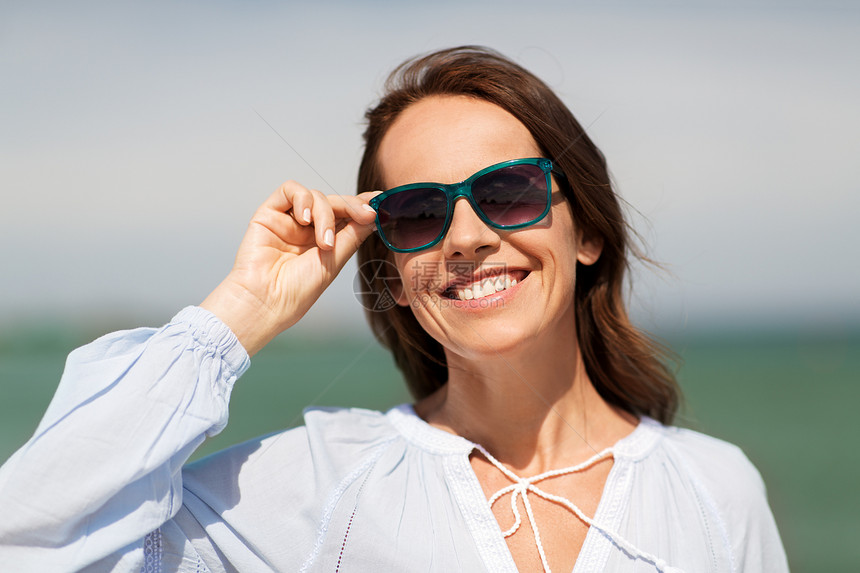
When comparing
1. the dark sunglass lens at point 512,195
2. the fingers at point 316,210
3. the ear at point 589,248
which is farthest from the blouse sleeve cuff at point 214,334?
the ear at point 589,248

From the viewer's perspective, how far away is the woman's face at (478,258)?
2.52 meters

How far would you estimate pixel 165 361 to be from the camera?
7.19ft

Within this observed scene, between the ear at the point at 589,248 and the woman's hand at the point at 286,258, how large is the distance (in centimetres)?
93

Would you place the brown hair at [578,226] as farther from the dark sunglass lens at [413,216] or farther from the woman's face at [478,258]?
the dark sunglass lens at [413,216]

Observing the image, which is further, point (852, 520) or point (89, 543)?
point (852, 520)

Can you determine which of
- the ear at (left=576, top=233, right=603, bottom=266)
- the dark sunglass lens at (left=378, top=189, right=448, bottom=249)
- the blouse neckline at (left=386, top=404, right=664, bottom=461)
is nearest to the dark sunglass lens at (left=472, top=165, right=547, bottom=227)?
the dark sunglass lens at (left=378, top=189, right=448, bottom=249)

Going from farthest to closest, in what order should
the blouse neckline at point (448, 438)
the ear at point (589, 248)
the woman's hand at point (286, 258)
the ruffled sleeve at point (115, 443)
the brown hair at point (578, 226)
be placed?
1. the ear at point (589, 248)
2. the brown hair at point (578, 226)
3. the blouse neckline at point (448, 438)
4. the woman's hand at point (286, 258)
5. the ruffled sleeve at point (115, 443)

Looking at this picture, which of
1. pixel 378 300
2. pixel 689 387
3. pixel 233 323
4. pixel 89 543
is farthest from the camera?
pixel 689 387

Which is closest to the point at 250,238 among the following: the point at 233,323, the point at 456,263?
the point at 233,323

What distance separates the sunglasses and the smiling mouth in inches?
7.3

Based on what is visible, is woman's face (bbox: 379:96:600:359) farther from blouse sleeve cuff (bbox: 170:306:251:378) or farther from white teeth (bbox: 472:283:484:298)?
blouse sleeve cuff (bbox: 170:306:251:378)

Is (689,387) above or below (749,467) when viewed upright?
below

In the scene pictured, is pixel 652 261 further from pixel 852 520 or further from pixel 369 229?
pixel 852 520

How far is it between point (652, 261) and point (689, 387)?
75.0 feet
